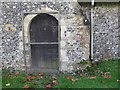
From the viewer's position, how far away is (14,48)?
32.5 ft

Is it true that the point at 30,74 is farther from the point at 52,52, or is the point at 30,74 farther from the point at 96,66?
the point at 96,66

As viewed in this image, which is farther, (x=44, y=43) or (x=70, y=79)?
(x=44, y=43)

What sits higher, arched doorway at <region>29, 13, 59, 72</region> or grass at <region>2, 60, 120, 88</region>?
arched doorway at <region>29, 13, 59, 72</region>

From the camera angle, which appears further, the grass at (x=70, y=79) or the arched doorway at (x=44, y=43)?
the arched doorway at (x=44, y=43)

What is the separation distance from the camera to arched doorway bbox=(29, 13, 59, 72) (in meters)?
10.0

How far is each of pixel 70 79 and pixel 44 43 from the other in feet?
5.78

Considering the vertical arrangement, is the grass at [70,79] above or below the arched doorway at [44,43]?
below

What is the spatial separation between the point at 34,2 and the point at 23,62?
2.04m

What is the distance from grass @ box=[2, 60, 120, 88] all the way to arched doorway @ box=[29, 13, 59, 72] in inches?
25.8

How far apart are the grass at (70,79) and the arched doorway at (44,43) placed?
654 millimetres

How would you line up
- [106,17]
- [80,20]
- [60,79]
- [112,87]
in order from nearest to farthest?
[112,87] < [60,79] < [80,20] < [106,17]

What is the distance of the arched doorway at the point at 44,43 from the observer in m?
10.0

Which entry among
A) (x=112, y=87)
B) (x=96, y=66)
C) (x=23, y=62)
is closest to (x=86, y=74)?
(x=96, y=66)

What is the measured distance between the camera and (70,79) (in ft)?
29.6
